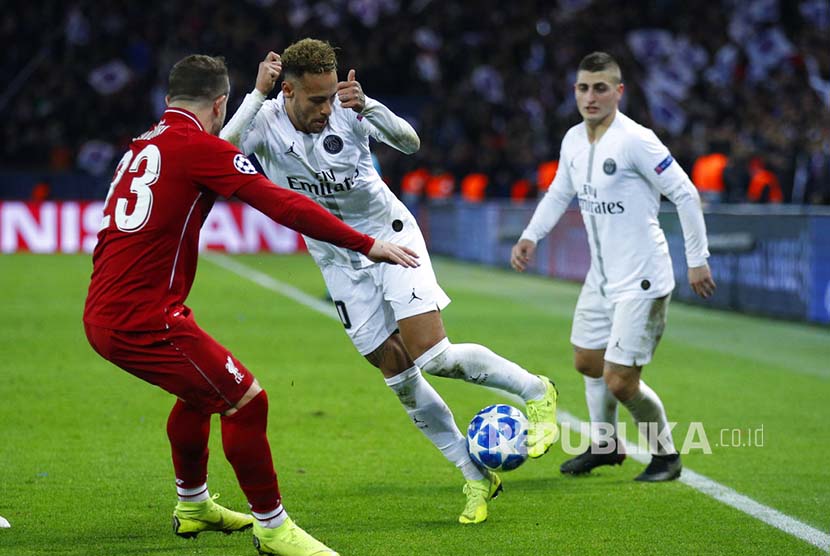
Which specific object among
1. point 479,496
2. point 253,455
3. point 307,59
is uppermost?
point 307,59

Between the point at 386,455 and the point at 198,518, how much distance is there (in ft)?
6.77

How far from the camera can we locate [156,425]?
849cm

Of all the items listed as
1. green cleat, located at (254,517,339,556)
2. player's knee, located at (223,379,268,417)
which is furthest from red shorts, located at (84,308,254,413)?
green cleat, located at (254,517,339,556)

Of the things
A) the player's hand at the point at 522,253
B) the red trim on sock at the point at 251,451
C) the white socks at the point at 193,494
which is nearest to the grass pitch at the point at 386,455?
the white socks at the point at 193,494

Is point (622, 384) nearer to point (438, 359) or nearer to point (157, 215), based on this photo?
point (438, 359)

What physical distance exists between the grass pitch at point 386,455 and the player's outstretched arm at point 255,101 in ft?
5.69

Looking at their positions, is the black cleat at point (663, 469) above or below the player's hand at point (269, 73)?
below

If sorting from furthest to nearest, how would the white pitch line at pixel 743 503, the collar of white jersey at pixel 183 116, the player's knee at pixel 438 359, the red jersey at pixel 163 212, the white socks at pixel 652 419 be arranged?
the white socks at pixel 652 419, the player's knee at pixel 438 359, the white pitch line at pixel 743 503, the collar of white jersey at pixel 183 116, the red jersey at pixel 163 212

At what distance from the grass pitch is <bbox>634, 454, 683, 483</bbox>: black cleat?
0.32ft

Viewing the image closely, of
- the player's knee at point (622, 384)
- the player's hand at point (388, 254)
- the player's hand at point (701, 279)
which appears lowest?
the player's knee at point (622, 384)

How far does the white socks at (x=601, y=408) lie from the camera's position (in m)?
7.25

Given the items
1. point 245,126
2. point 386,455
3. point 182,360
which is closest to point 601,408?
point 386,455

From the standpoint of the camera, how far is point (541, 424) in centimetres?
616

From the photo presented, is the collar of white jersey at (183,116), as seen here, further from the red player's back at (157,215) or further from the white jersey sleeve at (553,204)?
the white jersey sleeve at (553,204)
